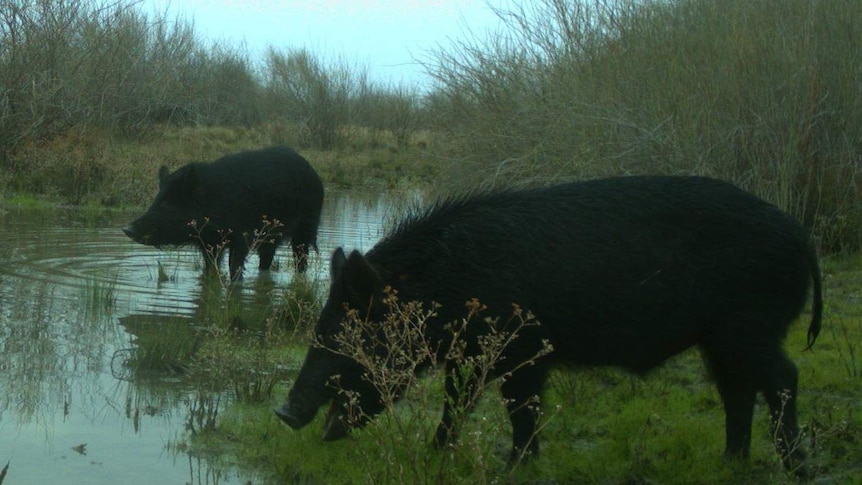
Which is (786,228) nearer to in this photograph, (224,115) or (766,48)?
(766,48)

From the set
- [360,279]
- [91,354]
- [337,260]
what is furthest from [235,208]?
[360,279]

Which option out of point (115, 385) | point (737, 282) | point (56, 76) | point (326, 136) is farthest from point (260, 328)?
point (326, 136)

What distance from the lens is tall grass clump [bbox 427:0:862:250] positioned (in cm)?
1031

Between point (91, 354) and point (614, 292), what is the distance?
12.5ft

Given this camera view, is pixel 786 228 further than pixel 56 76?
No

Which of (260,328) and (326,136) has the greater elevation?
(326,136)

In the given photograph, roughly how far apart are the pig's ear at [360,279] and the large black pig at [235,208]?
5.38m

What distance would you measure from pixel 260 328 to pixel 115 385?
1913 millimetres

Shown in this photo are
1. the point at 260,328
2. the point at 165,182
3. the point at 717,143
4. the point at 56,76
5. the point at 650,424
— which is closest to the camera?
the point at 650,424

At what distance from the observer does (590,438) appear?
18.9 ft

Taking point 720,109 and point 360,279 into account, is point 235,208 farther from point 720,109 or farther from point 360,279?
point 360,279

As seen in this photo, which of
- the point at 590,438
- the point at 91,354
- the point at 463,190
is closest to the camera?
the point at 590,438

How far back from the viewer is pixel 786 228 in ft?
16.7

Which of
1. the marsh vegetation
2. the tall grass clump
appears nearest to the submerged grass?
the marsh vegetation
